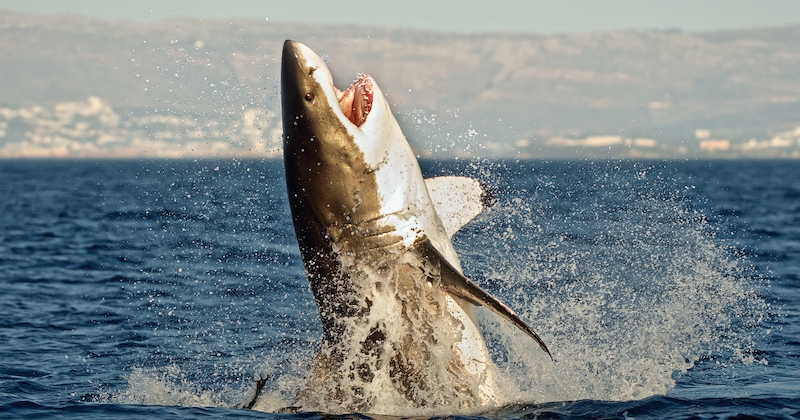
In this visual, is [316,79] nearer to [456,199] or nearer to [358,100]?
[358,100]

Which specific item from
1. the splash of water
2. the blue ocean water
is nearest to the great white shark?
the splash of water

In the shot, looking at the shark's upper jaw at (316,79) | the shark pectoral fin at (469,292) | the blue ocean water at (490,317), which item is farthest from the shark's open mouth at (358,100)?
the blue ocean water at (490,317)

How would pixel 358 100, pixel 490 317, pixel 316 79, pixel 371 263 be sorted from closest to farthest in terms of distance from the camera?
pixel 316 79 → pixel 358 100 → pixel 371 263 → pixel 490 317

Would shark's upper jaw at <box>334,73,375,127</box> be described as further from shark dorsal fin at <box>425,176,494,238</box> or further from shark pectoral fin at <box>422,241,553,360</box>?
shark dorsal fin at <box>425,176,494,238</box>

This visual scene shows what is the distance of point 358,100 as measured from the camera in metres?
9.04

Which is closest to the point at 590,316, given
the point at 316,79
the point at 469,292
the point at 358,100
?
the point at 469,292

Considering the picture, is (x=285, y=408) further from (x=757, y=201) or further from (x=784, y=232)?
(x=757, y=201)

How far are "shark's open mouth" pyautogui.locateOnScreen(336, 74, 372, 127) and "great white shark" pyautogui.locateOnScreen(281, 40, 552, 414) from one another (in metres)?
0.01

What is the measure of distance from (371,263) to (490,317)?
100 inches

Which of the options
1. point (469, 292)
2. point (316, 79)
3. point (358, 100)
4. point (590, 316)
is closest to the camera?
point (316, 79)

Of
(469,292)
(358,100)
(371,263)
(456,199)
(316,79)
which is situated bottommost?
(469,292)

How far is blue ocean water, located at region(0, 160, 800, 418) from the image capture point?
35.9ft

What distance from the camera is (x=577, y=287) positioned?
60.3ft

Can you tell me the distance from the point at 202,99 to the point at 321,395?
142 inches
